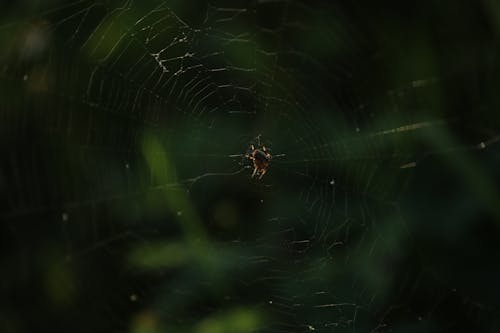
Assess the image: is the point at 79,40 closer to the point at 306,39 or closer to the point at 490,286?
the point at 306,39

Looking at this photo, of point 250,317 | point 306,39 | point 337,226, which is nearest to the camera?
point 250,317

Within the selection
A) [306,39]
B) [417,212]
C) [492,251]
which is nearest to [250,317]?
[417,212]

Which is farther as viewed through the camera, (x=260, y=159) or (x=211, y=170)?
(x=260, y=159)

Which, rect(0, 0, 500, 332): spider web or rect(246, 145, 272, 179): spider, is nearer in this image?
rect(0, 0, 500, 332): spider web
